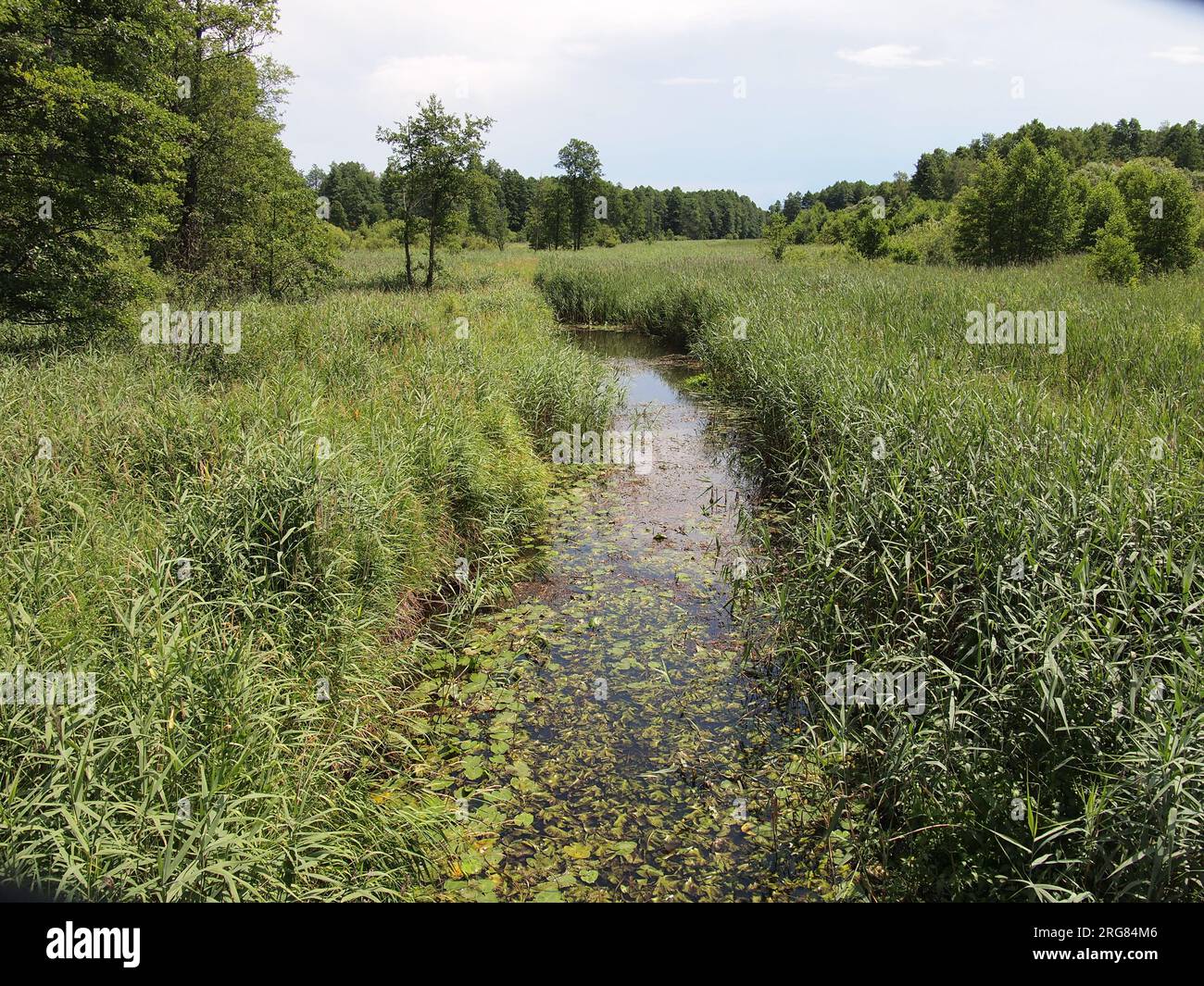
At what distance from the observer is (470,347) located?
32.5ft

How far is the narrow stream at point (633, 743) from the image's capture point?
330 centimetres

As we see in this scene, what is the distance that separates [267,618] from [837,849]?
3154mm

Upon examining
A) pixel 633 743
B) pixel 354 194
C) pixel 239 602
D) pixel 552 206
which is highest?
pixel 354 194

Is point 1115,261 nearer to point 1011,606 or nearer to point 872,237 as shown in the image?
point 872,237

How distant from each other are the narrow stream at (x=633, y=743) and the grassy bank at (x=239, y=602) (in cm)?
42

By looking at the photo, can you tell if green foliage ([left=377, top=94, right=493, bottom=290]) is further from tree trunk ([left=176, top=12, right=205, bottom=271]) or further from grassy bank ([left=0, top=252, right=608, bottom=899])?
grassy bank ([left=0, top=252, right=608, bottom=899])

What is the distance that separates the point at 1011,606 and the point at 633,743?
221 centimetres

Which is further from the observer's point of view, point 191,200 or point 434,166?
point 434,166

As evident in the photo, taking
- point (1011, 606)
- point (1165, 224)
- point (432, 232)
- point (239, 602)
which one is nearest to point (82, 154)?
point (239, 602)

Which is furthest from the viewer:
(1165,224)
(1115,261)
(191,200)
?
(1165,224)

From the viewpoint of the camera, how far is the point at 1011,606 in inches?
144

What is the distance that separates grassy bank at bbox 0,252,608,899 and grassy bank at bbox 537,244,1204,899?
Result: 7.64 ft
